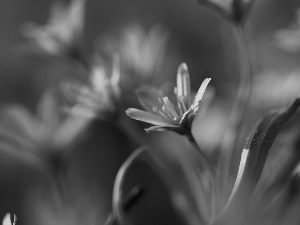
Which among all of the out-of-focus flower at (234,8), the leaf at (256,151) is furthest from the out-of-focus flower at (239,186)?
the out-of-focus flower at (234,8)

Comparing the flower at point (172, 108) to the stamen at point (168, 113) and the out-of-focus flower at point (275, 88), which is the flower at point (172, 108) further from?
the out-of-focus flower at point (275, 88)

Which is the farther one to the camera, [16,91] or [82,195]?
[16,91]

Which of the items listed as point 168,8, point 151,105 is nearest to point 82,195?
point 151,105

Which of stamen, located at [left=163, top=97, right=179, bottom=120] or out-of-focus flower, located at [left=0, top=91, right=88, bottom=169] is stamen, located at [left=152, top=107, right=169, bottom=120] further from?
out-of-focus flower, located at [left=0, top=91, right=88, bottom=169]

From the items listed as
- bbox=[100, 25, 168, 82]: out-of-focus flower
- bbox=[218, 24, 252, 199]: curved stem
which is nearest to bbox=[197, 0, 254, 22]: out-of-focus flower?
Answer: bbox=[218, 24, 252, 199]: curved stem

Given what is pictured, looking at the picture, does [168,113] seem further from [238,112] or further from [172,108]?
[238,112]

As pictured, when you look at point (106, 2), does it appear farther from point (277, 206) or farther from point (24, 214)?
point (277, 206)
